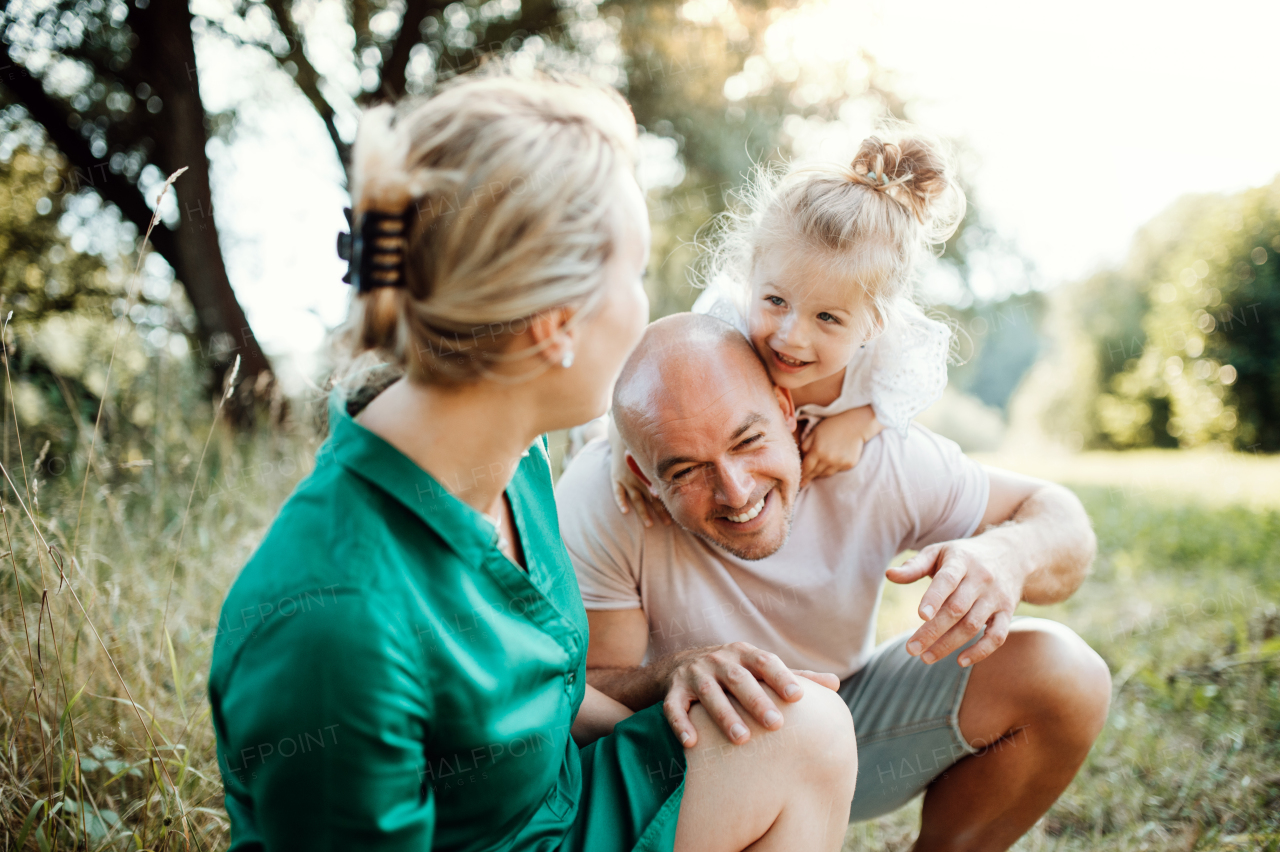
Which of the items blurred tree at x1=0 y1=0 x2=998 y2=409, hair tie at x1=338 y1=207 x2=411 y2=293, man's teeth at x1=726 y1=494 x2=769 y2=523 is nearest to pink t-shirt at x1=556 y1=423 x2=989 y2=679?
man's teeth at x1=726 y1=494 x2=769 y2=523

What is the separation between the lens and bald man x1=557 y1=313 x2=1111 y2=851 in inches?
74.8

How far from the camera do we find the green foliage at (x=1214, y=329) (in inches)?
398

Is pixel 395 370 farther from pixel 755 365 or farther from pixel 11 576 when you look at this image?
pixel 11 576

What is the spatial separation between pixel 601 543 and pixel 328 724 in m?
1.10

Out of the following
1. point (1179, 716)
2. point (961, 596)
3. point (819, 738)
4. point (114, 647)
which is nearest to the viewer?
point (819, 738)

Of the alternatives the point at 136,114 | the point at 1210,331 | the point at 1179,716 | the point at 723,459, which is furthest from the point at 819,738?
the point at 1210,331

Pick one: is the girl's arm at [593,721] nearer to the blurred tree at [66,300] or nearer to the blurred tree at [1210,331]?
the blurred tree at [66,300]

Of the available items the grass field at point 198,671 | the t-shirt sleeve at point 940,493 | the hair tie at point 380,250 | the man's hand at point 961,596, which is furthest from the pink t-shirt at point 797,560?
the hair tie at point 380,250

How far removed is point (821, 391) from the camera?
2.52m

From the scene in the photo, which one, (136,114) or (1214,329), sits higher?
(136,114)

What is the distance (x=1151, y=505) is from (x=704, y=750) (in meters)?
6.86

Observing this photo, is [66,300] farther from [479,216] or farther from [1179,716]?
[1179,716]

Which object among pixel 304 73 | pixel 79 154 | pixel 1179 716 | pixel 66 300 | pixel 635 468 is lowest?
pixel 1179 716

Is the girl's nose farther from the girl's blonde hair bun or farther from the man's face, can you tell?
the girl's blonde hair bun
